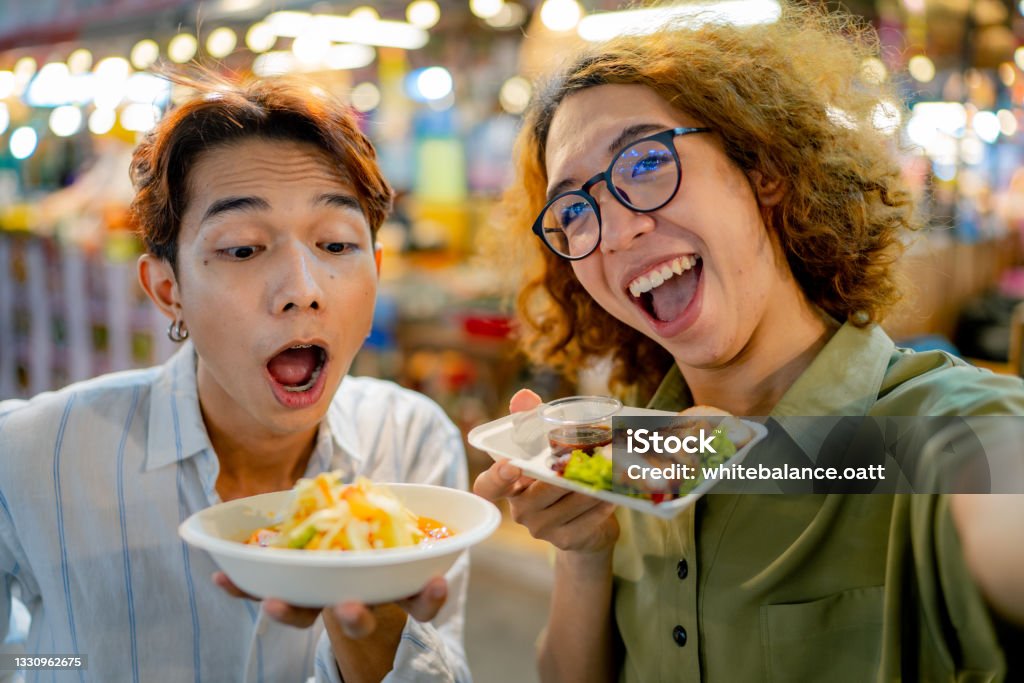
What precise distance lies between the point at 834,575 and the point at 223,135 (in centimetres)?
134

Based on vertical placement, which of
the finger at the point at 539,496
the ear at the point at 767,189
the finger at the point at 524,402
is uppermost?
the ear at the point at 767,189

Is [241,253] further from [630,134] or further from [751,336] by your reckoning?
[751,336]

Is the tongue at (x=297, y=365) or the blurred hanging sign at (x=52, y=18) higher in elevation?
the blurred hanging sign at (x=52, y=18)

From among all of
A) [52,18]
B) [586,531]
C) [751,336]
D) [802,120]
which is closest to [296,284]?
[586,531]

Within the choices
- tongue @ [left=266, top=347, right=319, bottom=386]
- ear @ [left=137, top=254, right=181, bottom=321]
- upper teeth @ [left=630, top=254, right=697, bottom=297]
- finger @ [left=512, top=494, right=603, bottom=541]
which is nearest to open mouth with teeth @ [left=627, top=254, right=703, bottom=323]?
upper teeth @ [left=630, top=254, right=697, bottom=297]

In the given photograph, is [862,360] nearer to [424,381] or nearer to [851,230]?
[851,230]

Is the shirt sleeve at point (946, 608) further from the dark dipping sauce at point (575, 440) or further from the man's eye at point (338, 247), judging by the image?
the man's eye at point (338, 247)

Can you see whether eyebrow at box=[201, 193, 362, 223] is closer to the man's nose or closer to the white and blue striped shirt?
the man's nose

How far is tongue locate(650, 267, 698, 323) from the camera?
1.49 meters

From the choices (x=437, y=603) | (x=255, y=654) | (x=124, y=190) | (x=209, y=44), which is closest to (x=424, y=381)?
(x=124, y=190)

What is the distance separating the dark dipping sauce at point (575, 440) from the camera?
1332mm

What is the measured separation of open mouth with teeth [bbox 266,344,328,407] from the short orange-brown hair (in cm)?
29

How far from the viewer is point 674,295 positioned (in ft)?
5.03

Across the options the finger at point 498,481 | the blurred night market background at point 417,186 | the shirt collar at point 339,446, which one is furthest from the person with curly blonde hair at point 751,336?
the blurred night market background at point 417,186
